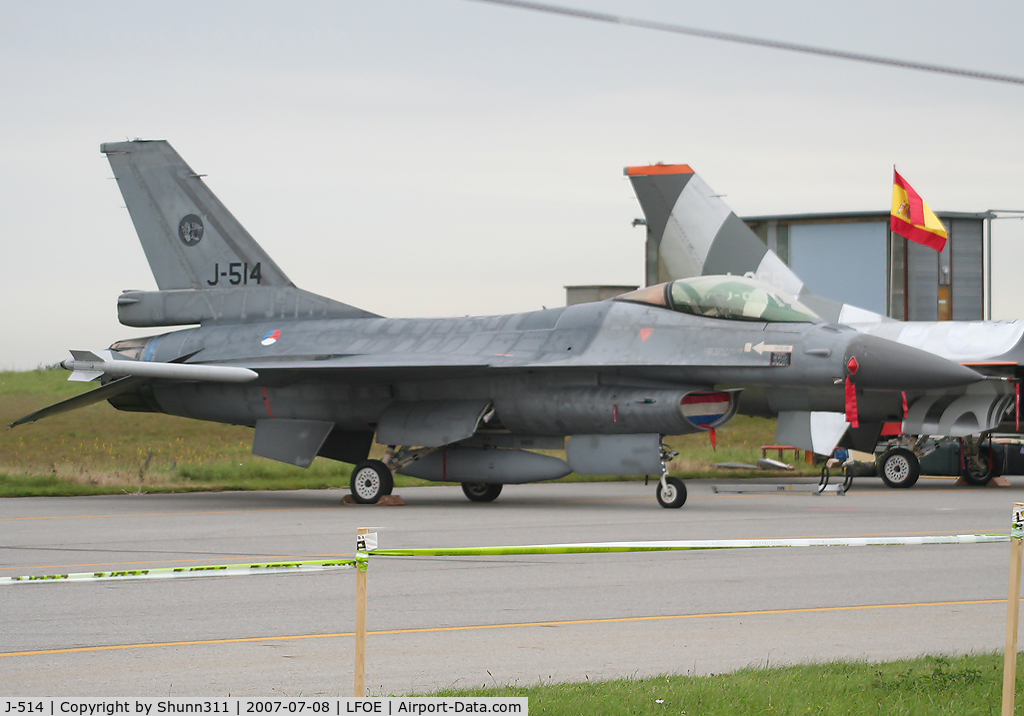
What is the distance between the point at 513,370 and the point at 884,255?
79.3 ft

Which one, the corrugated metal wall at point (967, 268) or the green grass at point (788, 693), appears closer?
the green grass at point (788, 693)

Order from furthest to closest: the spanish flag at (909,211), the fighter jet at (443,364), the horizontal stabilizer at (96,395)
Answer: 1. the spanish flag at (909,211)
2. the horizontal stabilizer at (96,395)
3. the fighter jet at (443,364)

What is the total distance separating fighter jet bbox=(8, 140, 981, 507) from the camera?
15.5 m

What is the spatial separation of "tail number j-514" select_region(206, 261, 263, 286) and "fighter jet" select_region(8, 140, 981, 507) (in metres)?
0.02

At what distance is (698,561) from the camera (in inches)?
414

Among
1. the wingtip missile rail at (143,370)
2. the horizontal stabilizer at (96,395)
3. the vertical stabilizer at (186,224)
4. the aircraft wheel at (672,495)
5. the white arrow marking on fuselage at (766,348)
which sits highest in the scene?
the vertical stabilizer at (186,224)

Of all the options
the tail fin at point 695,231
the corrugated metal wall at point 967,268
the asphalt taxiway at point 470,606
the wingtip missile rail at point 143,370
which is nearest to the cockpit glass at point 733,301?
the asphalt taxiway at point 470,606

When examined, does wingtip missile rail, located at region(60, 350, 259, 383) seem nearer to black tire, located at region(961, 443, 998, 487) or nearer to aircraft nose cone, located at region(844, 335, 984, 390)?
aircraft nose cone, located at region(844, 335, 984, 390)

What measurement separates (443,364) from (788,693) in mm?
11270

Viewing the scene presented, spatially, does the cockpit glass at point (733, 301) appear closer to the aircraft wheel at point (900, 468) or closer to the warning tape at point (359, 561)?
the aircraft wheel at point (900, 468)

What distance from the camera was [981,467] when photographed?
72.7 feet

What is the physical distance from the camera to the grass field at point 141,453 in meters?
20.3

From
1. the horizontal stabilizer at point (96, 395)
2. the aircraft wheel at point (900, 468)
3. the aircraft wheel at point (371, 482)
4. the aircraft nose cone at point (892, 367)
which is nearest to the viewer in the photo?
the aircraft nose cone at point (892, 367)

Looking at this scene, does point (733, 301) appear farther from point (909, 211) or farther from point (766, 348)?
point (909, 211)
